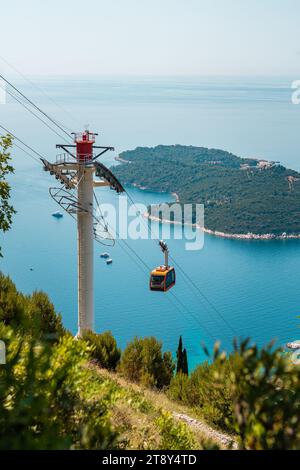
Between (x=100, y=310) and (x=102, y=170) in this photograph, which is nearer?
(x=102, y=170)

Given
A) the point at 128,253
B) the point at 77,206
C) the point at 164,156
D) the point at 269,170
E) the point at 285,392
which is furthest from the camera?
the point at 164,156

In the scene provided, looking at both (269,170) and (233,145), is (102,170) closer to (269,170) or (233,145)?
(269,170)

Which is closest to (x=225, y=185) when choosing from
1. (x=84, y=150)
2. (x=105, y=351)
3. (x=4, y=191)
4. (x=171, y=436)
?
(x=84, y=150)

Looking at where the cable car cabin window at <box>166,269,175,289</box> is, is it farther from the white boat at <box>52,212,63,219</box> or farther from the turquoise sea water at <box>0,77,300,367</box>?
the white boat at <box>52,212,63,219</box>

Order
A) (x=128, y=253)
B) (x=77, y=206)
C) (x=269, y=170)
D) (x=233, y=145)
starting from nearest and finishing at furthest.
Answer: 1. (x=77, y=206)
2. (x=128, y=253)
3. (x=269, y=170)
4. (x=233, y=145)

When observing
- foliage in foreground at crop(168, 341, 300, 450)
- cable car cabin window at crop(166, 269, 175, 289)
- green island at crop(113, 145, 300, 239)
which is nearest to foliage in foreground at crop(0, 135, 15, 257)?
foliage in foreground at crop(168, 341, 300, 450)

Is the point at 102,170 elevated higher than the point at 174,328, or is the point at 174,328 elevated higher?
the point at 102,170

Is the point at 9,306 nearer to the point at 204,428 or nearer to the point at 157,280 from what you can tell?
→ the point at 204,428

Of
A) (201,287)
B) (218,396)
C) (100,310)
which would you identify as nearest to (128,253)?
(201,287)
